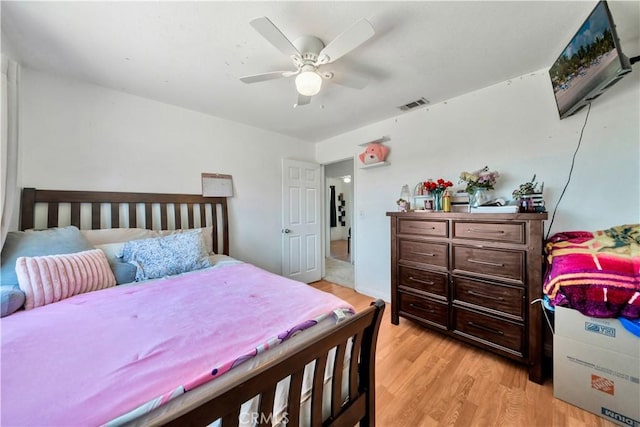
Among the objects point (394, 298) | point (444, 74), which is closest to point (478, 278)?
point (394, 298)

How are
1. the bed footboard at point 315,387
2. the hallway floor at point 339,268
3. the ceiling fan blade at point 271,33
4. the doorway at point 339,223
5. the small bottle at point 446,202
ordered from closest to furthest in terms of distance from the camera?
the bed footboard at point 315,387
the ceiling fan blade at point 271,33
the small bottle at point 446,202
the hallway floor at point 339,268
the doorway at point 339,223

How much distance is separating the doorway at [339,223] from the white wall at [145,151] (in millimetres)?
1317

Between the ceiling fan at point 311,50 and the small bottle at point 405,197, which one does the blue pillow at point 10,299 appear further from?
the small bottle at point 405,197

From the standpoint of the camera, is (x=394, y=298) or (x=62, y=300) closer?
(x=62, y=300)

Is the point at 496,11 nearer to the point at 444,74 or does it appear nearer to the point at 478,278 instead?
the point at 444,74

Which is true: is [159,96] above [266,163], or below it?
above

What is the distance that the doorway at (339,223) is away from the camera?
4300 millimetres

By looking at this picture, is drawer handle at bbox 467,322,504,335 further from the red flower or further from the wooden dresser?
the red flower

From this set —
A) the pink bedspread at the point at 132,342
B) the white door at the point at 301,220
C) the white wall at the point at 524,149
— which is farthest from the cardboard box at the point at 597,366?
the white door at the point at 301,220

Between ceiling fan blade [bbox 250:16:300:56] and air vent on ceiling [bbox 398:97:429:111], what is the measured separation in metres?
1.60

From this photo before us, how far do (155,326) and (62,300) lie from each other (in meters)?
0.83

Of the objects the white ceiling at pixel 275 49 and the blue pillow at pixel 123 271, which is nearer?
the white ceiling at pixel 275 49

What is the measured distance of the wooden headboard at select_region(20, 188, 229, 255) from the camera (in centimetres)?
186

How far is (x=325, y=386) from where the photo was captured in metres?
0.96
